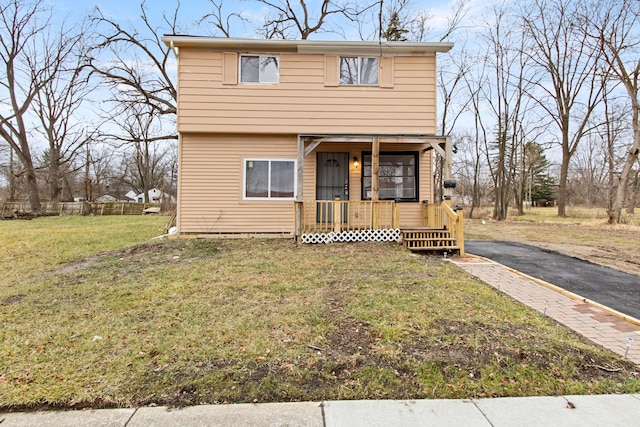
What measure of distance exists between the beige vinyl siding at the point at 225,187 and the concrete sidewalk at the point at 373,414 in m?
7.30

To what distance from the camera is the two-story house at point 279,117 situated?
9.00m

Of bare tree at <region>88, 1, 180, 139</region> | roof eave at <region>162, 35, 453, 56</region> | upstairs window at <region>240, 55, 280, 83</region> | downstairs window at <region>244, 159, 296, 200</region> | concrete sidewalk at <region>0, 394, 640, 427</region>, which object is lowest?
concrete sidewalk at <region>0, 394, 640, 427</region>

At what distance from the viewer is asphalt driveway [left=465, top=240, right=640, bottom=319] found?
452cm

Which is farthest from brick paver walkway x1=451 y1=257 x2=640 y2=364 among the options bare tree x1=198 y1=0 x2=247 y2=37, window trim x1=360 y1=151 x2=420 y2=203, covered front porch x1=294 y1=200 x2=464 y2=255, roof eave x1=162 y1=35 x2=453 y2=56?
bare tree x1=198 y1=0 x2=247 y2=37

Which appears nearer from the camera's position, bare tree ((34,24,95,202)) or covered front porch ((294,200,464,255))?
covered front porch ((294,200,464,255))

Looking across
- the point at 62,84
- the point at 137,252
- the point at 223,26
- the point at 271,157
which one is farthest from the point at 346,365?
the point at 62,84

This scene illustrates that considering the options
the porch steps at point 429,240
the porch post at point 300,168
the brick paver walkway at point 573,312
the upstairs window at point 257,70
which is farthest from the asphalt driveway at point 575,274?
the upstairs window at point 257,70

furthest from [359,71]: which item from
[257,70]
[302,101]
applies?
[257,70]

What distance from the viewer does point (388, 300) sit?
4.10 m

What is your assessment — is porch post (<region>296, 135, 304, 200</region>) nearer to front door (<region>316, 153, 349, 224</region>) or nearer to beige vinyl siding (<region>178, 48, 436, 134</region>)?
beige vinyl siding (<region>178, 48, 436, 134</region>)

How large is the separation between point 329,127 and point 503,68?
17668 millimetres

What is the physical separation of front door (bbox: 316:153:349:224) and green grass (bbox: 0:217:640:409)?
14.4 ft

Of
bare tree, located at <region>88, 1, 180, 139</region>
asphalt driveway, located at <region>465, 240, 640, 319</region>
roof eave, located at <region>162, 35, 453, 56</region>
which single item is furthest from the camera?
bare tree, located at <region>88, 1, 180, 139</region>

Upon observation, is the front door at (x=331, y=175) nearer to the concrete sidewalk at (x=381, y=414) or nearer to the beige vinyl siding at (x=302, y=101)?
the beige vinyl siding at (x=302, y=101)
